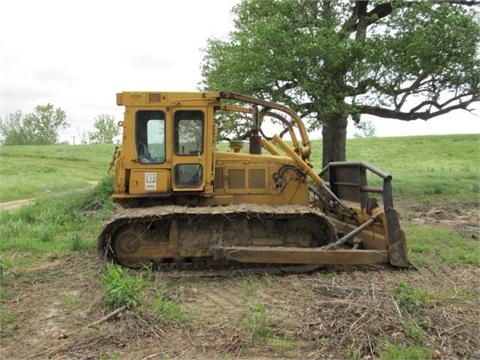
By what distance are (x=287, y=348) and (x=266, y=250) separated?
2.50m

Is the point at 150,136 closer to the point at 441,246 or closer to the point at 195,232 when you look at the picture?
the point at 195,232

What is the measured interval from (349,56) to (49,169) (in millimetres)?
21560

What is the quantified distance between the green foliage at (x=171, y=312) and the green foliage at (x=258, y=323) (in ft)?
2.11

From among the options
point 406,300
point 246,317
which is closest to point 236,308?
point 246,317

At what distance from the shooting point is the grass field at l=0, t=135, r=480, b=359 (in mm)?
5016

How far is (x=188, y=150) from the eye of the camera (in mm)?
8445

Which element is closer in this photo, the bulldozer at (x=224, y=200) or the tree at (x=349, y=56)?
the bulldozer at (x=224, y=200)

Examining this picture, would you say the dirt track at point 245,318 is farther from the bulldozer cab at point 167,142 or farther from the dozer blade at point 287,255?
the bulldozer cab at point 167,142

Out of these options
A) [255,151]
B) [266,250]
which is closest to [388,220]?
[266,250]

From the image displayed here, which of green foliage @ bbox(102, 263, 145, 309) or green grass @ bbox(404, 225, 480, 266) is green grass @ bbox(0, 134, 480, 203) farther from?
green foliage @ bbox(102, 263, 145, 309)

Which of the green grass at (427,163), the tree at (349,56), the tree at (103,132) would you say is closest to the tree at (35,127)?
the tree at (103,132)

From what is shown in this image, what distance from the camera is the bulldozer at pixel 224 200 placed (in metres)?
7.66

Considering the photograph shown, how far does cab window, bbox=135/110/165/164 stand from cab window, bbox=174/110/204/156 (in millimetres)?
231

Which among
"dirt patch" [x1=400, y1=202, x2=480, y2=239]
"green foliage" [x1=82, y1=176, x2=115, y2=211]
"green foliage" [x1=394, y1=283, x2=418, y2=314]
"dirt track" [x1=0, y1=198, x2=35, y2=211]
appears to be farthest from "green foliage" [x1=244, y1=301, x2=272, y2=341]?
"dirt track" [x1=0, y1=198, x2=35, y2=211]
